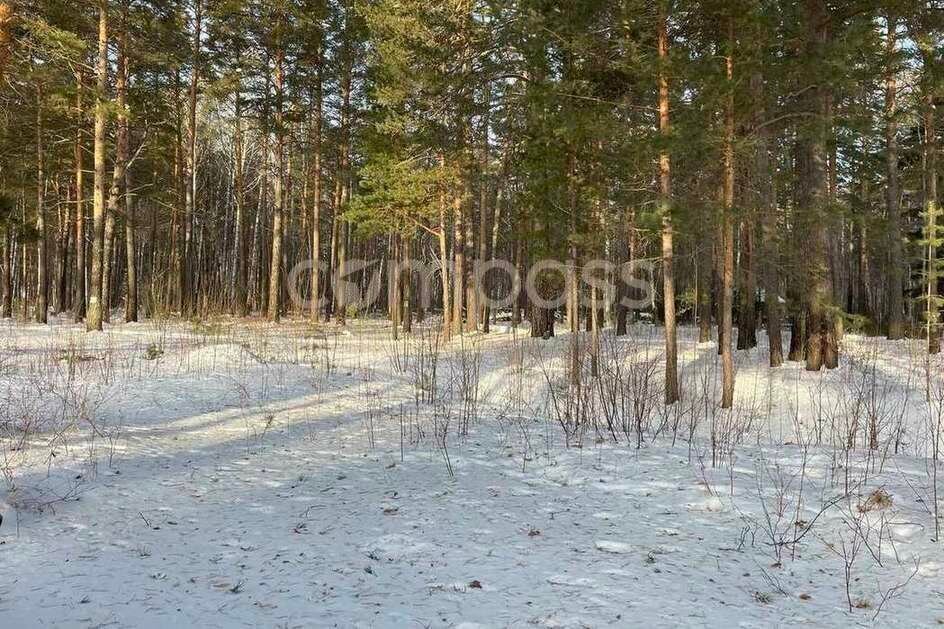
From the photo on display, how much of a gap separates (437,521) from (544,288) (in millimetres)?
13305

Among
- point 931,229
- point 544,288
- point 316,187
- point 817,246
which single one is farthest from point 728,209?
point 316,187

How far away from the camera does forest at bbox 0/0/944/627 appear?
371cm

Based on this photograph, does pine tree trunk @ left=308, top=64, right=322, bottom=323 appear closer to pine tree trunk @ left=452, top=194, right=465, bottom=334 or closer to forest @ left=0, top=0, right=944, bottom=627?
forest @ left=0, top=0, right=944, bottom=627

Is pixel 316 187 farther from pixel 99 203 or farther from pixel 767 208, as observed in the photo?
pixel 767 208

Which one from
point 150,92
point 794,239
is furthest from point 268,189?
point 794,239

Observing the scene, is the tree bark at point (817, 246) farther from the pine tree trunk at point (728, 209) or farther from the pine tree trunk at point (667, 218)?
the pine tree trunk at point (667, 218)

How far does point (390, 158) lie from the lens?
16.6 meters

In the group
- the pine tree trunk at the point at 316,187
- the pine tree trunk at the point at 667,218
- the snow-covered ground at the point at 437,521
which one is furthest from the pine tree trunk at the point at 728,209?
the pine tree trunk at the point at 316,187

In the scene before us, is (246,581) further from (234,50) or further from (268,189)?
(268,189)

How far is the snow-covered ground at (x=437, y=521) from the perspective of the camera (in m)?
2.64

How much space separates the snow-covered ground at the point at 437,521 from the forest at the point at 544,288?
0.04 metres

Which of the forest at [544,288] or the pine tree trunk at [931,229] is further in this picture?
the pine tree trunk at [931,229]

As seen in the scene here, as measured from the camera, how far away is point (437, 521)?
3.67 m

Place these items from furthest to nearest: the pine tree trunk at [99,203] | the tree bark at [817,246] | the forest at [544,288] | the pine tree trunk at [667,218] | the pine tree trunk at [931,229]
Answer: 1. the pine tree trunk at [99,203]
2. the pine tree trunk at [931,229]
3. the tree bark at [817,246]
4. the pine tree trunk at [667,218]
5. the forest at [544,288]
